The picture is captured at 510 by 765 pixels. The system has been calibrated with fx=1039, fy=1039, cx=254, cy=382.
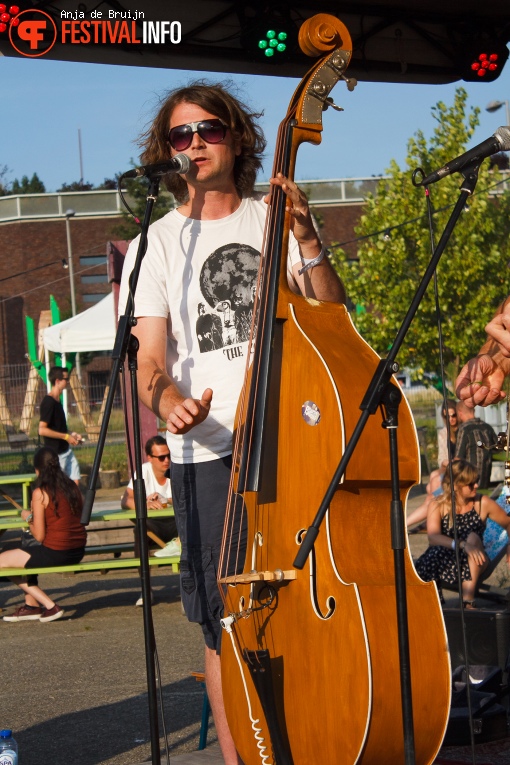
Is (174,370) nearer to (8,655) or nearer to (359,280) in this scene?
(8,655)

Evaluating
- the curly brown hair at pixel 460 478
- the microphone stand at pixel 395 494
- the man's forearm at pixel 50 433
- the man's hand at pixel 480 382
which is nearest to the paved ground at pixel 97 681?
the curly brown hair at pixel 460 478

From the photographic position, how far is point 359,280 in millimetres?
19297

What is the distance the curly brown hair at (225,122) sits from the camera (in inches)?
140

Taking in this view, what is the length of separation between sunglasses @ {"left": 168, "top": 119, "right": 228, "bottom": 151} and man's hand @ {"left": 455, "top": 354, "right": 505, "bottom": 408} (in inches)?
44.7

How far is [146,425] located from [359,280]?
29.5 ft

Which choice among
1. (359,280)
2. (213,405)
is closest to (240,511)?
(213,405)

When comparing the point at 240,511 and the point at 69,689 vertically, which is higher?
the point at 240,511

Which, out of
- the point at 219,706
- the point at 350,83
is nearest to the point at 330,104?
the point at 350,83

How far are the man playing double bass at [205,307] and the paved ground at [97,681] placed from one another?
130 centimetres

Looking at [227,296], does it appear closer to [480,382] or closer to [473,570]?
[480,382]

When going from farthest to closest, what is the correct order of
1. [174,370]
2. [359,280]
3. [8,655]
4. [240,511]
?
1. [359,280]
2. [8,655]
3. [174,370]
4. [240,511]

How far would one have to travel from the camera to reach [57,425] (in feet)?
39.9

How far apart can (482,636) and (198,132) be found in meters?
3.14

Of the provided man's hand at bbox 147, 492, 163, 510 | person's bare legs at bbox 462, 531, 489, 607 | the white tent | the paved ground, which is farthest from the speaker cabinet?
the white tent
